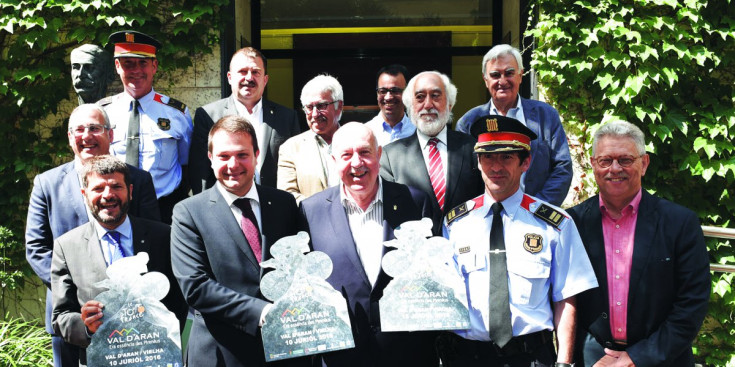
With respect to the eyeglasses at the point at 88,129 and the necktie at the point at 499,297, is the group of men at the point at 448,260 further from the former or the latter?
the eyeglasses at the point at 88,129

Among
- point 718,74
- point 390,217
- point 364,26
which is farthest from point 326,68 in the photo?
point 390,217

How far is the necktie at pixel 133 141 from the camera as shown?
4.55 meters

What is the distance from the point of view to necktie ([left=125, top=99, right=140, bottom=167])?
4547 mm

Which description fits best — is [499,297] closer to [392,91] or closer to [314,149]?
[314,149]

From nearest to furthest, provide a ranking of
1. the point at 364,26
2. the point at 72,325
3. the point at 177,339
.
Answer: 1. the point at 177,339
2. the point at 72,325
3. the point at 364,26

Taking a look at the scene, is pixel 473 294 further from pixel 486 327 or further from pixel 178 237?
pixel 178 237

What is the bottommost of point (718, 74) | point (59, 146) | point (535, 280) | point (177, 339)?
point (177, 339)

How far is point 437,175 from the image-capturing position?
3971 mm

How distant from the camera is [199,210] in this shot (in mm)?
3299

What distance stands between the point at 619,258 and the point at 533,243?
467mm

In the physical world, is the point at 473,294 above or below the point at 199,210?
below

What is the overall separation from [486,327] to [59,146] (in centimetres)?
443

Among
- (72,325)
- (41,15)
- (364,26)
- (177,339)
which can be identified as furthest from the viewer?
(364,26)

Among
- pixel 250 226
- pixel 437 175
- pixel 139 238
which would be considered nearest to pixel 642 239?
pixel 437 175
